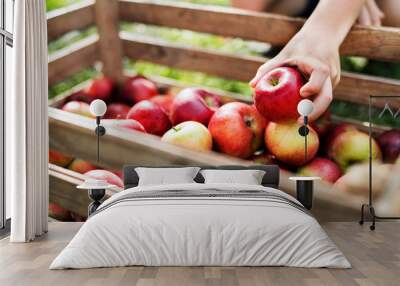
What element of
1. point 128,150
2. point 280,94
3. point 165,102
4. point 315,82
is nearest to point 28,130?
point 128,150

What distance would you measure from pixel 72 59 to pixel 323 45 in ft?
8.19

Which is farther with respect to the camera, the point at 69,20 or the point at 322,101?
the point at 69,20

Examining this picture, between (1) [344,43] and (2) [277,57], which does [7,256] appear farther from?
(1) [344,43]

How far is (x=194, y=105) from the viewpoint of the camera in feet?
20.2

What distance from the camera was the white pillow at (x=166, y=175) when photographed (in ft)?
18.0

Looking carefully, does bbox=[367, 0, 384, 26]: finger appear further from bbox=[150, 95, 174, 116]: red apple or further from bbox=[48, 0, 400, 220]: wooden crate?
bbox=[150, 95, 174, 116]: red apple

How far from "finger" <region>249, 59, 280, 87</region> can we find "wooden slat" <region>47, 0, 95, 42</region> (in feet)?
5.67

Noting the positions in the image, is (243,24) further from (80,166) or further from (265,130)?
(80,166)

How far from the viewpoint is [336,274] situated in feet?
12.1

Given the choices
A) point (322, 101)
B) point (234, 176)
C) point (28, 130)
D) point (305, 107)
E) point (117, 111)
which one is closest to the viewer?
point (28, 130)

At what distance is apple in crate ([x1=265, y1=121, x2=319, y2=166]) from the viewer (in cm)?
605

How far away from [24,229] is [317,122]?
291 cm

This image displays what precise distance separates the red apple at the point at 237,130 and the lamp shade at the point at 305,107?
0.39 metres

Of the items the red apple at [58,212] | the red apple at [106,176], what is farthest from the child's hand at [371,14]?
the red apple at [58,212]
